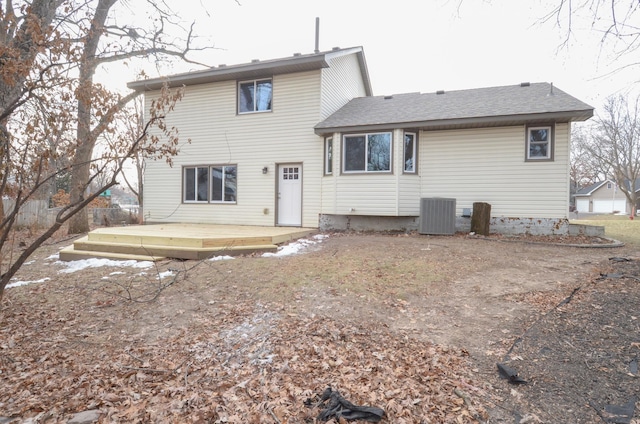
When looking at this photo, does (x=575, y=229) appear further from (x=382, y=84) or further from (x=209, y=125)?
(x=382, y=84)

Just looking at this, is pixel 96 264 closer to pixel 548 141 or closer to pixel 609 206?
pixel 548 141

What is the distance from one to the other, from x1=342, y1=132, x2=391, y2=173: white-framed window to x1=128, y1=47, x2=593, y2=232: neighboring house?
0.03 meters

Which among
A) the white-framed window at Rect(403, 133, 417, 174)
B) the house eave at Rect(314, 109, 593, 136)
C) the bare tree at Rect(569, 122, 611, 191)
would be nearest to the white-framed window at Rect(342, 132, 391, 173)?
the house eave at Rect(314, 109, 593, 136)

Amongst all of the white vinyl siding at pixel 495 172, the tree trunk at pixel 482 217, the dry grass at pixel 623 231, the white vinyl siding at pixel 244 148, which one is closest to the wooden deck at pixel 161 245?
the white vinyl siding at pixel 244 148

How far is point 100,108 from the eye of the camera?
400cm

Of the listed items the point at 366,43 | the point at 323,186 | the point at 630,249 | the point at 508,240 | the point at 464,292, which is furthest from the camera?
the point at 366,43

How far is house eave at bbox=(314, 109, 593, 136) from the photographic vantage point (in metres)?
9.15

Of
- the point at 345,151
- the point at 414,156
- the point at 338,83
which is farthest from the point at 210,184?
the point at 414,156

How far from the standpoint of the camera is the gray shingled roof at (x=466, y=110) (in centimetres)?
940

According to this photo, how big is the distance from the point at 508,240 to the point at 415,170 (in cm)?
331

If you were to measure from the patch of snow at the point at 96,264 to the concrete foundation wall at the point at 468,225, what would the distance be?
18.8ft

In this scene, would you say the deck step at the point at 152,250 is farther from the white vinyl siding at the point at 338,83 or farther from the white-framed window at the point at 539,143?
the white-framed window at the point at 539,143

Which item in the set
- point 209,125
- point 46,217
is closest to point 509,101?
point 209,125

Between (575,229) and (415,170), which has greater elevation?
(415,170)
